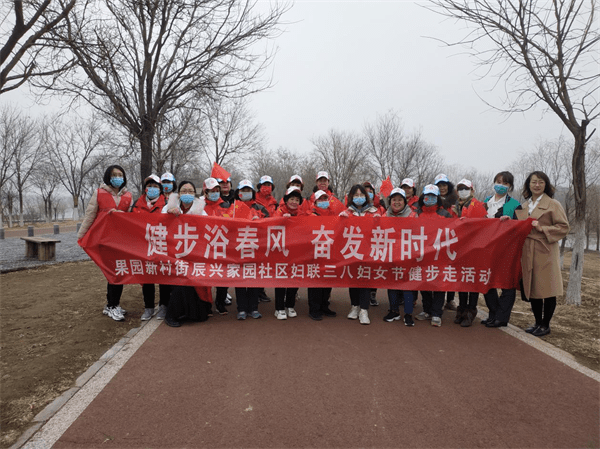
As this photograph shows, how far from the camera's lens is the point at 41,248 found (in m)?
10.6

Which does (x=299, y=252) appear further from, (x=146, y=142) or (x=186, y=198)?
(x=146, y=142)

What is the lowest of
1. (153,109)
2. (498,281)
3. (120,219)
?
(498,281)

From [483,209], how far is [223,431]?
4.75 m

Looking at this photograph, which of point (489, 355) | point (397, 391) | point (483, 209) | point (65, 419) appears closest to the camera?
point (65, 419)

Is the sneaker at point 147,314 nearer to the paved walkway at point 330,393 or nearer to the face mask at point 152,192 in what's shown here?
the paved walkway at point 330,393

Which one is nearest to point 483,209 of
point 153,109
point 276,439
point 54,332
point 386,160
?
point 276,439

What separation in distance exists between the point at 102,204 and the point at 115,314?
1547mm

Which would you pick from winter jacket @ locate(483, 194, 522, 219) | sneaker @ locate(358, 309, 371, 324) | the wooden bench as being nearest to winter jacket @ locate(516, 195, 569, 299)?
winter jacket @ locate(483, 194, 522, 219)

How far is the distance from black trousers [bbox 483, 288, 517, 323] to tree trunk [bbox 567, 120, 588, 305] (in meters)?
2.47

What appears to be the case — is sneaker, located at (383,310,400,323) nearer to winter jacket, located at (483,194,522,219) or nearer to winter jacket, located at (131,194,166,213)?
winter jacket, located at (483,194,522,219)

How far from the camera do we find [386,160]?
2888 cm

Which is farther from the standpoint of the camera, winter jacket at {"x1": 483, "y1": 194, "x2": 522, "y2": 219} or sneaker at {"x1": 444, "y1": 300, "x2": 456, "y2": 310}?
sneaker at {"x1": 444, "y1": 300, "x2": 456, "y2": 310}

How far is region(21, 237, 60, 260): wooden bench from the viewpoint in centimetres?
1068

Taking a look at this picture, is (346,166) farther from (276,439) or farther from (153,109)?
(276,439)
